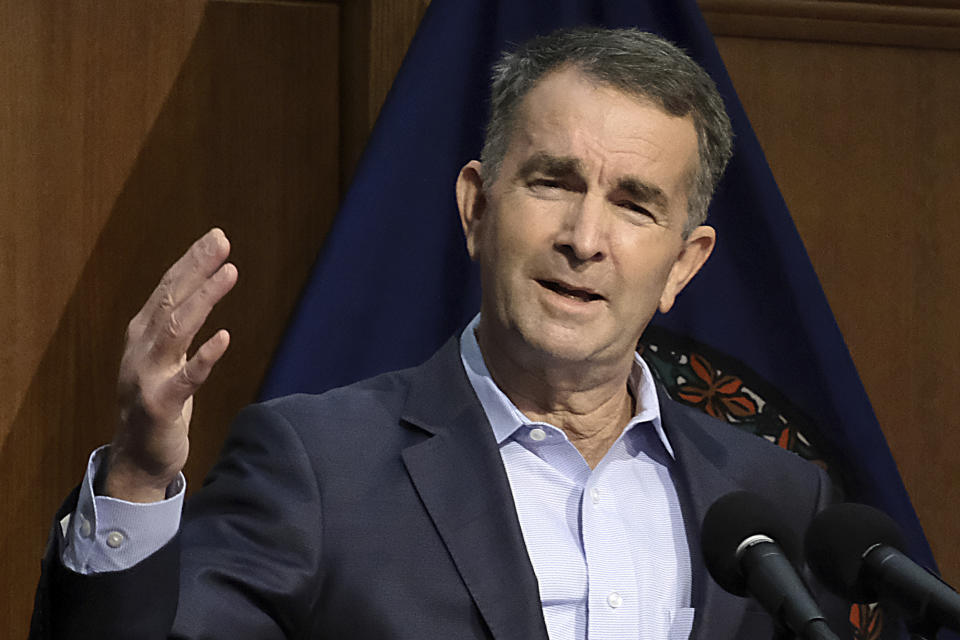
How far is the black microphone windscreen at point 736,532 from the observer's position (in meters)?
1.18

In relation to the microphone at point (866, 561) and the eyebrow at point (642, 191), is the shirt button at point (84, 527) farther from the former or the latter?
the eyebrow at point (642, 191)

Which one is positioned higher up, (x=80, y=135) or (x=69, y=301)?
(x=80, y=135)

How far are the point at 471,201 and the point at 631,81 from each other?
301 millimetres

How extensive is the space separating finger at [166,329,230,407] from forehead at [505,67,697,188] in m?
0.71

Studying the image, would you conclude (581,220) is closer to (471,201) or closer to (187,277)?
(471,201)

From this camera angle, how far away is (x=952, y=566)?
2463 mm

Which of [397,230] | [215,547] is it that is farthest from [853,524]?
[397,230]

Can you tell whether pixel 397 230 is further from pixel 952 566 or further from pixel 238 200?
pixel 952 566

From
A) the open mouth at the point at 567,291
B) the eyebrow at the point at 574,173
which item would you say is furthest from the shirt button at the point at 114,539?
the eyebrow at the point at 574,173

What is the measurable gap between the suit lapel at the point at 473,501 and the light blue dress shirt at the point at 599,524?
66 mm

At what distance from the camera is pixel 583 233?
1635 millimetres

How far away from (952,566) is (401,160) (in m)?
1.40

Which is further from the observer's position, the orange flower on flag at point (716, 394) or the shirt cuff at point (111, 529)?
the orange flower on flag at point (716, 394)

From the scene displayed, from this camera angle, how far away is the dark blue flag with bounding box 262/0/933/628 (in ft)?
6.54
